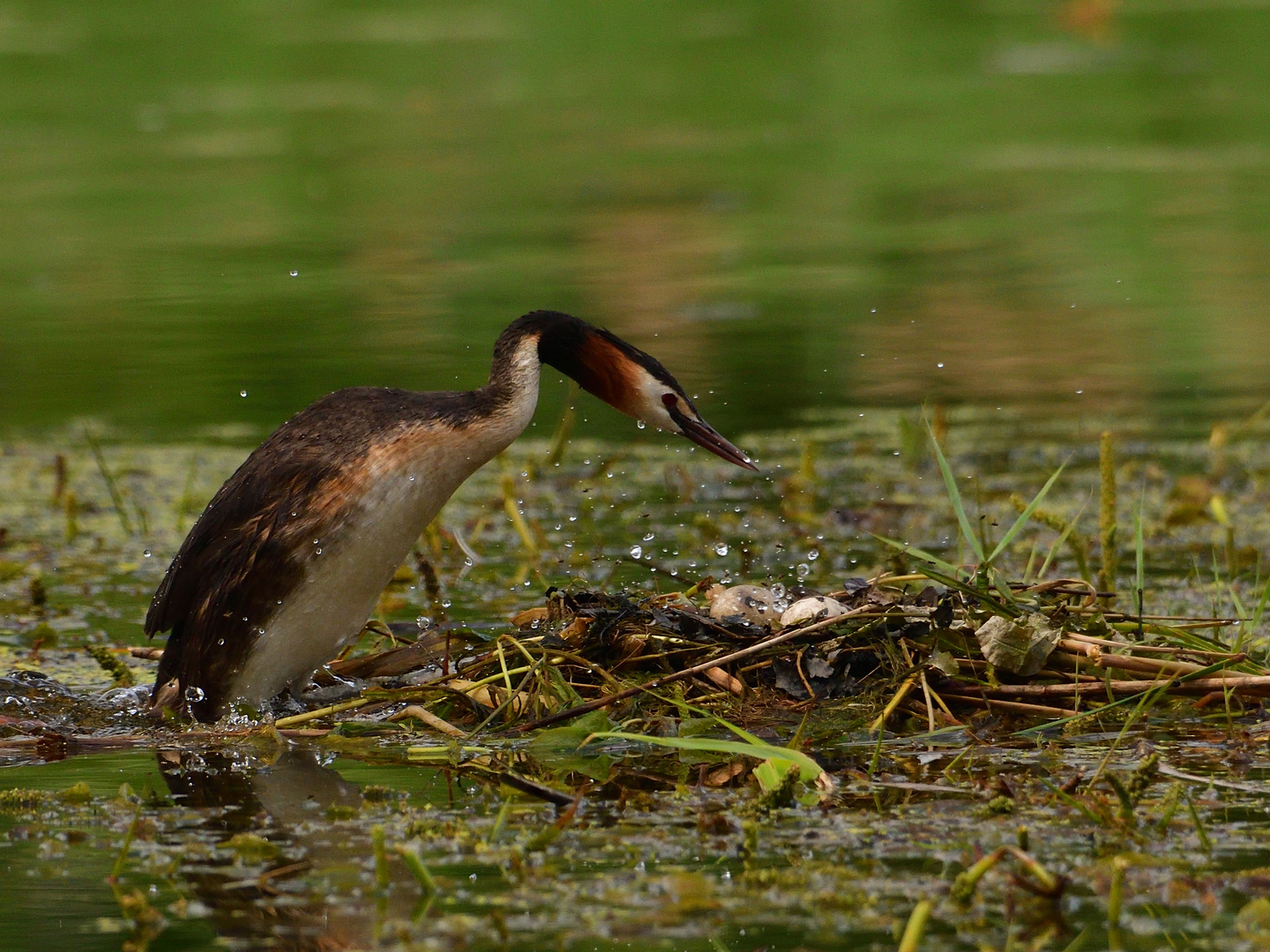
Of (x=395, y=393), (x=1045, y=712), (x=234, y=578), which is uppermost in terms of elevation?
(x=395, y=393)

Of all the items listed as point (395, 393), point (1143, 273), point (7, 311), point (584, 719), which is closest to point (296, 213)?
point (7, 311)

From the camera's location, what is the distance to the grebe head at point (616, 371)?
6.34m

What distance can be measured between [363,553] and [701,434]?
3.63ft

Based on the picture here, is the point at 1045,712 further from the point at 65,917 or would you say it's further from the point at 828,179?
the point at 828,179

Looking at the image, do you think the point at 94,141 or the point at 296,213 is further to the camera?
the point at 94,141

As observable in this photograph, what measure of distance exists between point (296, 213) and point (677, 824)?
1283cm

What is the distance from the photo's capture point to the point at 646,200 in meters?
16.8

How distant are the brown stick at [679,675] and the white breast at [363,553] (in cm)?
81

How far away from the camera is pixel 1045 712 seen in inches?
217

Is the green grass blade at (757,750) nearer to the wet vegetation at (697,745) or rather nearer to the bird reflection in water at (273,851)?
the wet vegetation at (697,745)

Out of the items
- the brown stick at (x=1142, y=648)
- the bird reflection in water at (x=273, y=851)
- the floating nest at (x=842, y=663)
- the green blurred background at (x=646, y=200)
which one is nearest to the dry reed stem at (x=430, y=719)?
the floating nest at (x=842, y=663)

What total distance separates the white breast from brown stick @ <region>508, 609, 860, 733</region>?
2.65 ft

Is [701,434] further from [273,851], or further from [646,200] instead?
[646,200]

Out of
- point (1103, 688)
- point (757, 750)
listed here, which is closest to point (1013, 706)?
point (1103, 688)
